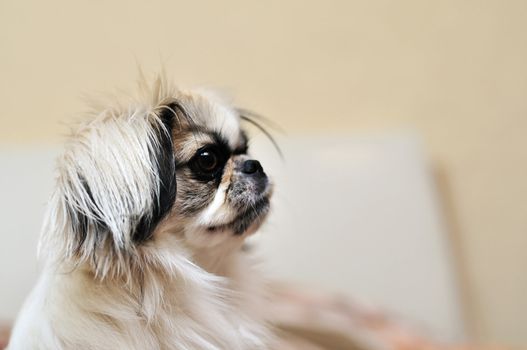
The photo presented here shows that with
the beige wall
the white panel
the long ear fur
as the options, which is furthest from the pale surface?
the long ear fur

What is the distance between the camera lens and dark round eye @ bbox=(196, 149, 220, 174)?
0.75 m

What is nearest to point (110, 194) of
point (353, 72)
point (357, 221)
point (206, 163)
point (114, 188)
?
point (114, 188)

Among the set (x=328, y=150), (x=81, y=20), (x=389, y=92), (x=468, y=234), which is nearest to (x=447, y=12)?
(x=389, y=92)

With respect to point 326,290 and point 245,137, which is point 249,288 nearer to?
point 245,137

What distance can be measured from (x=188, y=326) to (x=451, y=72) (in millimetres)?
1229

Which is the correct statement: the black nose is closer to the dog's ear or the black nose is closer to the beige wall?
the dog's ear

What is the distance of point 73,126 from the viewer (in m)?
0.77

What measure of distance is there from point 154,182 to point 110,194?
0.05m

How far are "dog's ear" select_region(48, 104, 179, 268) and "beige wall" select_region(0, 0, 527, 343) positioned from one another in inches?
Answer: 34.0

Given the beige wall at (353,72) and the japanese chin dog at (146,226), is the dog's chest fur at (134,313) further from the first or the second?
the beige wall at (353,72)

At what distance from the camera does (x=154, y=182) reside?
2.30 ft

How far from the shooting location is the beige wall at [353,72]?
5.08ft

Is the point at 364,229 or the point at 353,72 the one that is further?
the point at 353,72

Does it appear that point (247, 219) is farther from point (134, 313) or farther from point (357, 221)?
point (357, 221)
